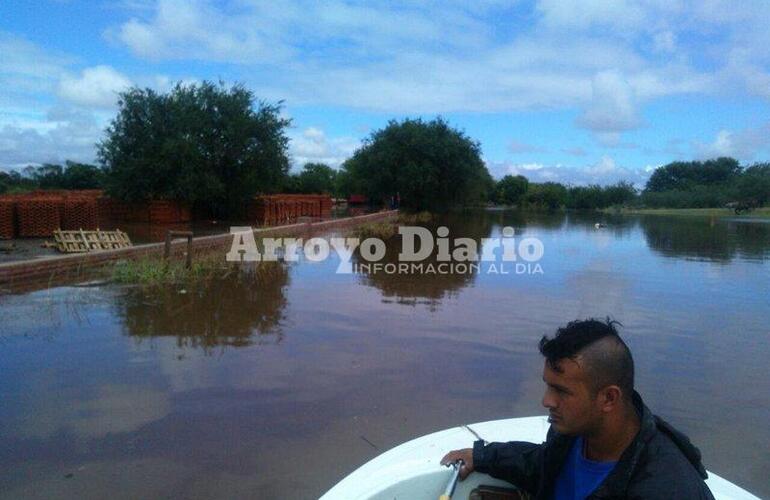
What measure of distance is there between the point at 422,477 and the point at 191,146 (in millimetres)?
25093

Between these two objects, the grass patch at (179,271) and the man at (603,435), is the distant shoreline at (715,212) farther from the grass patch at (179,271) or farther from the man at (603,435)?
the man at (603,435)

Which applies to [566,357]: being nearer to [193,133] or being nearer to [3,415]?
[3,415]

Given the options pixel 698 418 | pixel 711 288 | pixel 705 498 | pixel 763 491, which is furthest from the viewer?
pixel 711 288

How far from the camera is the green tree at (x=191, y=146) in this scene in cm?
2541

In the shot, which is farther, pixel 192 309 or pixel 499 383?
pixel 192 309

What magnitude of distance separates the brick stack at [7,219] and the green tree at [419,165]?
97.4 feet

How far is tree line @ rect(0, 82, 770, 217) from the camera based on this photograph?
2575 cm

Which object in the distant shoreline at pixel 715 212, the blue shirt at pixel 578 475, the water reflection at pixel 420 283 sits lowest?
the water reflection at pixel 420 283

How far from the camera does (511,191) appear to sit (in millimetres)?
87562

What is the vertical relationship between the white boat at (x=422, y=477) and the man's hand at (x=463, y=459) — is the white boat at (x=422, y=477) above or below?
below

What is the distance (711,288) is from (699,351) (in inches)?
218

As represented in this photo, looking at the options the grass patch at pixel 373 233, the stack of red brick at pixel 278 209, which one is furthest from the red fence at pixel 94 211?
the grass patch at pixel 373 233

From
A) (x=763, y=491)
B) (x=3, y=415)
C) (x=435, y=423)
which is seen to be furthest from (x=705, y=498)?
(x=3, y=415)

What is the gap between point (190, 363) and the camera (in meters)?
6.00
